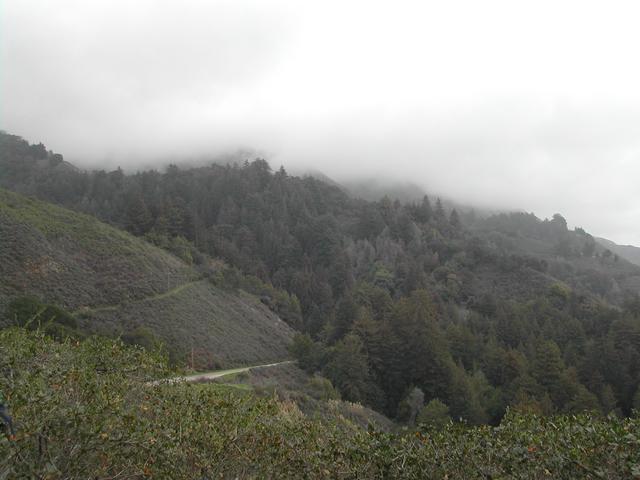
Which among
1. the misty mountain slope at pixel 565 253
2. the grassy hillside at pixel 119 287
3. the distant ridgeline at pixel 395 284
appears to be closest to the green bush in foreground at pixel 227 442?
the distant ridgeline at pixel 395 284

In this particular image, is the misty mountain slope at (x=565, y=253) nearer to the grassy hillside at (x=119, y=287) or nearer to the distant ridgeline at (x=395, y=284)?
the distant ridgeline at (x=395, y=284)

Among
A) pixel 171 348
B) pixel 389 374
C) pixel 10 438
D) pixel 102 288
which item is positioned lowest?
pixel 389 374

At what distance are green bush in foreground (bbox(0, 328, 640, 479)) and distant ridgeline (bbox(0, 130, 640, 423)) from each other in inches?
655

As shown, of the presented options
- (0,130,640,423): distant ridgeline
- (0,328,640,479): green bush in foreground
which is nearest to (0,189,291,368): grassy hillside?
(0,130,640,423): distant ridgeline

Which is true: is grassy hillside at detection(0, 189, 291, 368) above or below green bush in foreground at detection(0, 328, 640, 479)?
below

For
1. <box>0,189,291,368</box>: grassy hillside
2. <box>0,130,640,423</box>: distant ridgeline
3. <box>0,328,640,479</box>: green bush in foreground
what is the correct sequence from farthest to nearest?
<box>0,130,640,423</box>: distant ridgeline → <box>0,189,291,368</box>: grassy hillside → <box>0,328,640,479</box>: green bush in foreground

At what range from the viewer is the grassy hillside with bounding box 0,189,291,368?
3056cm

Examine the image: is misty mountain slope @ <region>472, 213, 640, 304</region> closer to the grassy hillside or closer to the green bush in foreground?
the grassy hillside

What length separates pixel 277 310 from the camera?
176 ft

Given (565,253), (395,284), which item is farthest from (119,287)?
(565,253)

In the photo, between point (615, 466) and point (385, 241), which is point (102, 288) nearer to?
point (615, 466)

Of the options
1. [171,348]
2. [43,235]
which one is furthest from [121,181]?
[171,348]

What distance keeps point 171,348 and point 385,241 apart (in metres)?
54.9

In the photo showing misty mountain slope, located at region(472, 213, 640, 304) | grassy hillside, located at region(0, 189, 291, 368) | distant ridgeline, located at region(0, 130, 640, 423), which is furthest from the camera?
misty mountain slope, located at region(472, 213, 640, 304)
